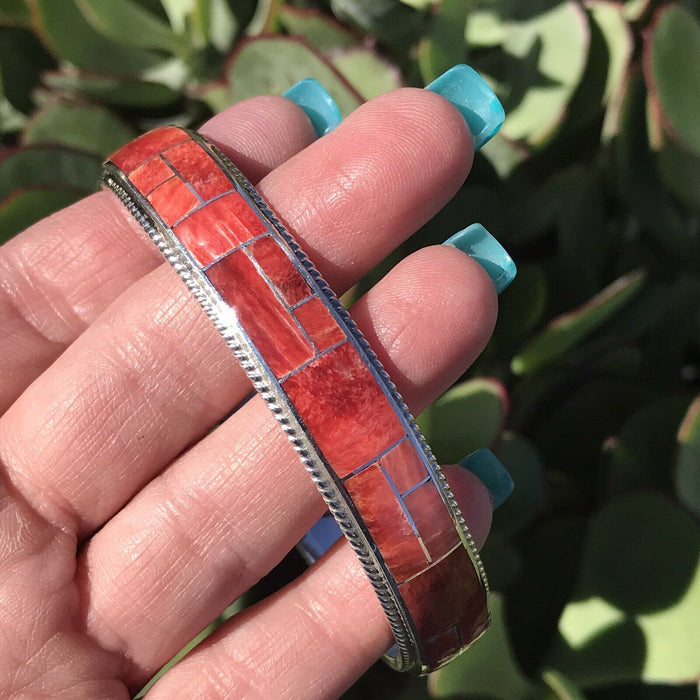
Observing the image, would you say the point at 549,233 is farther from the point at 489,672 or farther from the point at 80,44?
the point at 80,44

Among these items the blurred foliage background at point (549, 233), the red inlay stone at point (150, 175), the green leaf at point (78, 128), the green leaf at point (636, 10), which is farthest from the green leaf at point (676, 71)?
the green leaf at point (78, 128)

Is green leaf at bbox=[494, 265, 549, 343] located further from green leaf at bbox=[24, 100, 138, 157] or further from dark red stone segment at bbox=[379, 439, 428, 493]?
green leaf at bbox=[24, 100, 138, 157]

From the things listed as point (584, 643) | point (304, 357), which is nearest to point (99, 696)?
point (304, 357)

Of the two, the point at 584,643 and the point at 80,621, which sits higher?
the point at 80,621

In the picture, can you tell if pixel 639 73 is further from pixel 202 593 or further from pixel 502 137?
pixel 202 593

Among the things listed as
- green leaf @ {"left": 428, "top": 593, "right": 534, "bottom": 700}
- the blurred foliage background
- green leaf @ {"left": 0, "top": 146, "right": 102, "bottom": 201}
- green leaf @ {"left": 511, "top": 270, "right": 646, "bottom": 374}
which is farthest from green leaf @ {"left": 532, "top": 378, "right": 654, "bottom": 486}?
green leaf @ {"left": 0, "top": 146, "right": 102, "bottom": 201}
